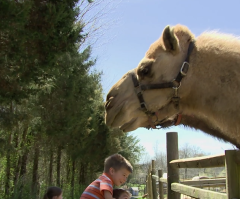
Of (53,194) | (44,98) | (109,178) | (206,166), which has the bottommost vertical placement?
(53,194)

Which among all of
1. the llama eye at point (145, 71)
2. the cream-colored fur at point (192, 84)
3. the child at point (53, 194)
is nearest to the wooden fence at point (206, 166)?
the cream-colored fur at point (192, 84)

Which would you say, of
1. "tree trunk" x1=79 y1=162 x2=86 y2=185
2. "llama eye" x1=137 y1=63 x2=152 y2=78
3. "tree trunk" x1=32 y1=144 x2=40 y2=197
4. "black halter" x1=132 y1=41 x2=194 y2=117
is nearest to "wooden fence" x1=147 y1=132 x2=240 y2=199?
"black halter" x1=132 y1=41 x2=194 y2=117

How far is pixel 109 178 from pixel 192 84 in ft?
4.76

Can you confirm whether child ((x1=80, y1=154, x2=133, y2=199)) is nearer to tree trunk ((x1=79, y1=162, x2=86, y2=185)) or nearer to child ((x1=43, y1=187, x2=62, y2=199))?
child ((x1=43, y1=187, x2=62, y2=199))

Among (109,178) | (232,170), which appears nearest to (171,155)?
(109,178)

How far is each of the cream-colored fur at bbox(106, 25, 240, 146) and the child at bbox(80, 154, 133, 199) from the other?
67 centimetres

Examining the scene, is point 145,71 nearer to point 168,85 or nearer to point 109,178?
point 168,85

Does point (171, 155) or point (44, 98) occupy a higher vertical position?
point (44, 98)

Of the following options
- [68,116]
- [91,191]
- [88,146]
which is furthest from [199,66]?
[88,146]

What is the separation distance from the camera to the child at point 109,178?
290cm

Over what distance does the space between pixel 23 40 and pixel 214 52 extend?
5235mm

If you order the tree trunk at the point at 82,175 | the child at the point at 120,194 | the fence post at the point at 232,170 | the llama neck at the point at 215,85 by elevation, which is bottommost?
the tree trunk at the point at 82,175

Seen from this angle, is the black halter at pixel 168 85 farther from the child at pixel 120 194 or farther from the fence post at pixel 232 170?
the child at pixel 120 194

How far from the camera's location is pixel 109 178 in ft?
10.1
